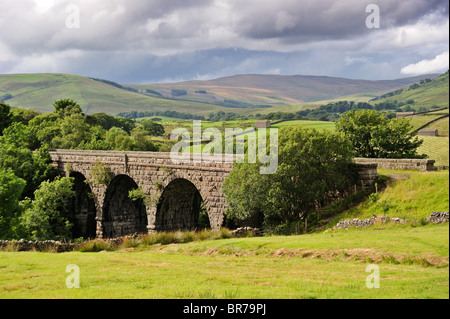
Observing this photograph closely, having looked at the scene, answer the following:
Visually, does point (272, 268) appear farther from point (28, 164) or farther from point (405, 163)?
point (28, 164)

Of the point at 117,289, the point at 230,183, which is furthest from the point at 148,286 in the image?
the point at 230,183

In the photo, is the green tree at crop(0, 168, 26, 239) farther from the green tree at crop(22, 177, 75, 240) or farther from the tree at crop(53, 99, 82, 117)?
the tree at crop(53, 99, 82, 117)

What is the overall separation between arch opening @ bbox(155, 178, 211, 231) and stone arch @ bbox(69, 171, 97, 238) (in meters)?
12.5

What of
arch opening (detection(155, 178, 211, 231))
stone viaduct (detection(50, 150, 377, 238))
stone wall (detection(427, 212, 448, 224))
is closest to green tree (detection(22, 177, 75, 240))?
stone viaduct (detection(50, 150, 377, 238))

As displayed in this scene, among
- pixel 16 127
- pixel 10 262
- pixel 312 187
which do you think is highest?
pixel 16 127

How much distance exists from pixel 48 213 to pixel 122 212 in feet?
21.0

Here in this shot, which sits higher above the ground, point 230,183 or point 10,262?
point 230,183

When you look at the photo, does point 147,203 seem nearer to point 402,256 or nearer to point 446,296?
point 402,256

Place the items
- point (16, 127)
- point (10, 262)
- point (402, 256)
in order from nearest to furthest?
point (402, 256)
point (10, 262)
point (16, 127)

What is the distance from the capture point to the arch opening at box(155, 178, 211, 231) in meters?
37.4

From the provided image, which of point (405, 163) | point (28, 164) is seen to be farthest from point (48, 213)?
point (405, 163)

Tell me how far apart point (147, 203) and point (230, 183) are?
11.5 m

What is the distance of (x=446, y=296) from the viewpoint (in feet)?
33.2

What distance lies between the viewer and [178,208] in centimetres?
3859
